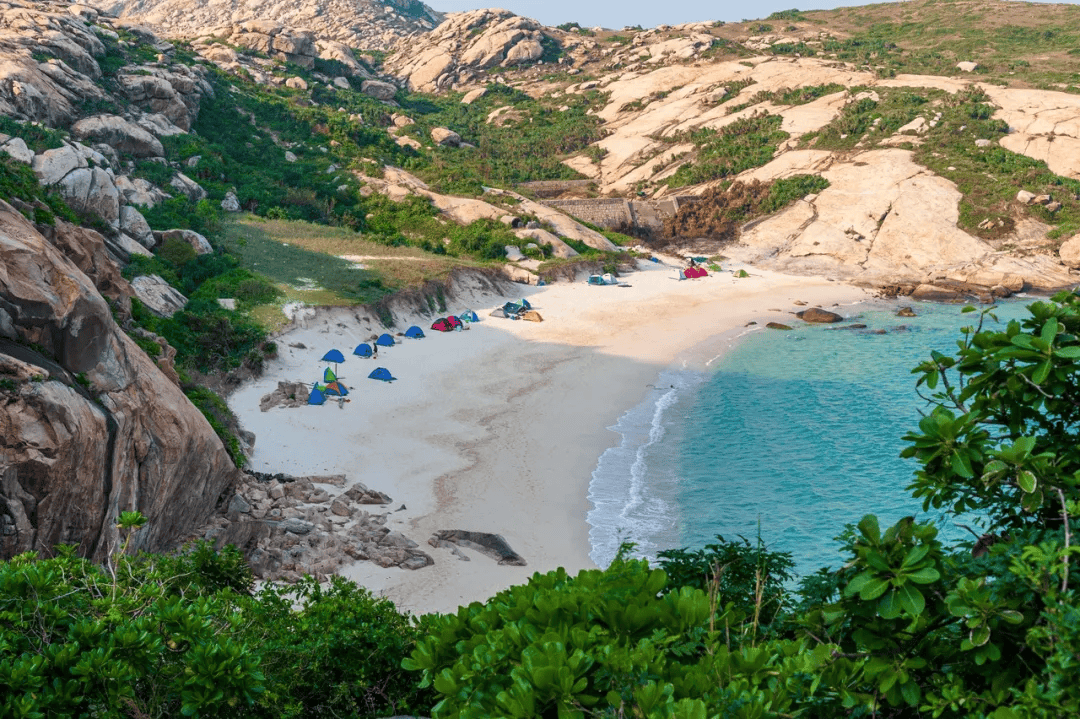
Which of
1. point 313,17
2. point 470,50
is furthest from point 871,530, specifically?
point 313,17

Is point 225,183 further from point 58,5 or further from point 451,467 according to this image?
point 451,467

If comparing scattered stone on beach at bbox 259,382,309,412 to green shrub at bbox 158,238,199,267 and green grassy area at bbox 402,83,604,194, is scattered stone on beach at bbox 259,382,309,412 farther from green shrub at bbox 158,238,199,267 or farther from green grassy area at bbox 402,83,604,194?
green grassy area at bbox 402,83,604,194

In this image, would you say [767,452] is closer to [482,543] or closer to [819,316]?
[482,543]

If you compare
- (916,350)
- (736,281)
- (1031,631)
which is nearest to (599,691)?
(1031,631)

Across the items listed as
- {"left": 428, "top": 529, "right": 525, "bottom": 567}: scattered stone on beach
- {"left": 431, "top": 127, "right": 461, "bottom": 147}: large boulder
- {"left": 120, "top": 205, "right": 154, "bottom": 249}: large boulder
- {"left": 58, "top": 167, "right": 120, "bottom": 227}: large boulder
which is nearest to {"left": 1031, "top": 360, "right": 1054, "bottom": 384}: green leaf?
{"left": 428, "top": 529, "right": 525, "bottom": 567}: scattered stone on beach

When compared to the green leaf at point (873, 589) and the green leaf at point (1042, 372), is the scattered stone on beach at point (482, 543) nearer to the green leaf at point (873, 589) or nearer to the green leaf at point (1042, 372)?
the green leaf at point (873, 589)

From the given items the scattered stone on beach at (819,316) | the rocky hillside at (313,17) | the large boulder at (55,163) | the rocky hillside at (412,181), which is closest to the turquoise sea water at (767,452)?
the scattered stone on beach at (819,316)
